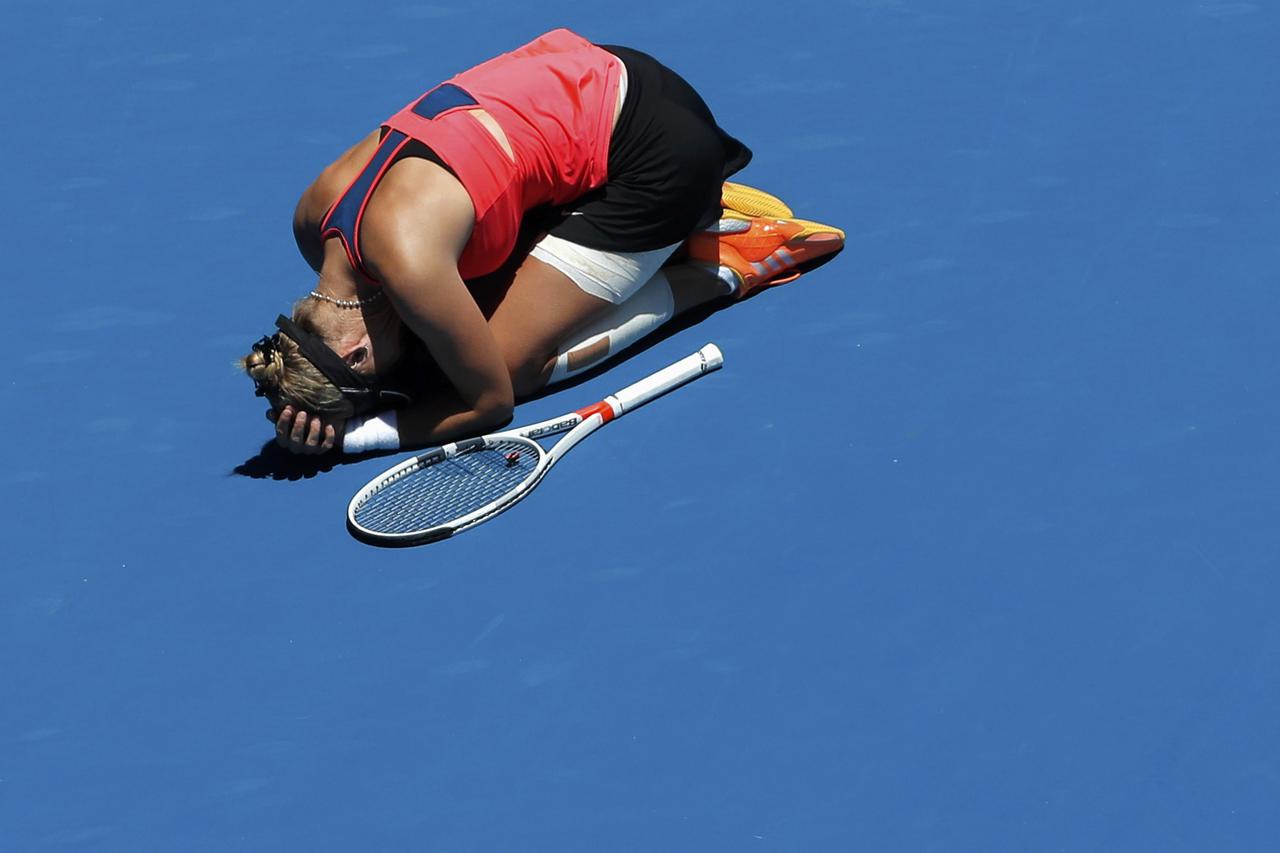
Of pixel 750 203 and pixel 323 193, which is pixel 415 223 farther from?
pixel 750 203

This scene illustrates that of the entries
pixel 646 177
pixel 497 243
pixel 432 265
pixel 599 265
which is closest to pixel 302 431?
pixel 432 265

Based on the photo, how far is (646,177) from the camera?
18.4 feet

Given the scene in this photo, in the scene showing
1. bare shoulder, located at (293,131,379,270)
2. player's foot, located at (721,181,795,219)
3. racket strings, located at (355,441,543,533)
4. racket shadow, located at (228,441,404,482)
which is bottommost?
racket shadow, located at (228,441,404,482)

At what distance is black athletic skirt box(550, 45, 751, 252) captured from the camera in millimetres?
5590

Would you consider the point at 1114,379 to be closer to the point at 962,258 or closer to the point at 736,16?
the point at 962,258

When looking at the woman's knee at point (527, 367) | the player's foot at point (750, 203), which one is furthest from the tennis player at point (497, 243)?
the player's foot at point (750, 203)

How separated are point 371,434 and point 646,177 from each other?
1194mm

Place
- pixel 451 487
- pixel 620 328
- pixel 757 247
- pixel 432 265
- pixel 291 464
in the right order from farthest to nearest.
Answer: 1. pixel 757 247
2. pixel 620 328
3. pixel 291 464
4. pixel 451 487
5. pixel 432 265

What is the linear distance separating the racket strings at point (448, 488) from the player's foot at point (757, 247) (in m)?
1.09

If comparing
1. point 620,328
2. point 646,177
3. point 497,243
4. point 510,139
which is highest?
point 510,139

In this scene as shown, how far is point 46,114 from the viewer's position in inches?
271

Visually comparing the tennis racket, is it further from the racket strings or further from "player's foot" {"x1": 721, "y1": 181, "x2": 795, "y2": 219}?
"player's foot" {"x1": 721, "y1": 181, "x2": 795, "y2": 219}

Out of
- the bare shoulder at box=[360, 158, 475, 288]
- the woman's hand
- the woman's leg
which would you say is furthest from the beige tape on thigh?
the woman's hand

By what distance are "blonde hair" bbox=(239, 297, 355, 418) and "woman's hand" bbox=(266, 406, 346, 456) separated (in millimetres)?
29
